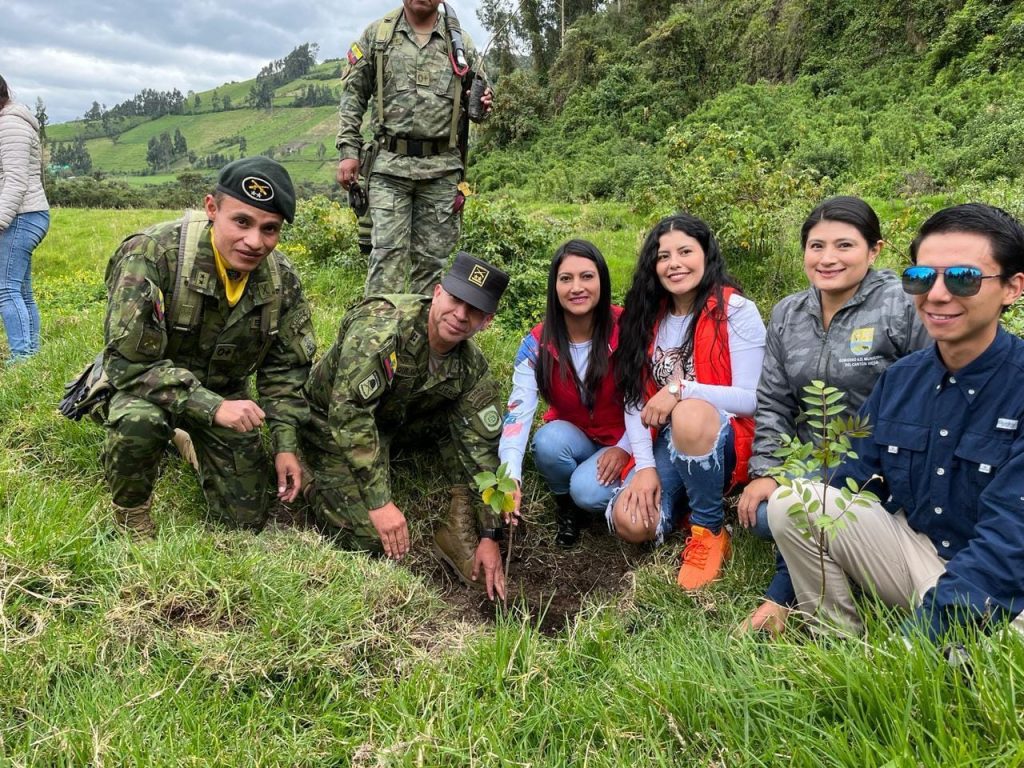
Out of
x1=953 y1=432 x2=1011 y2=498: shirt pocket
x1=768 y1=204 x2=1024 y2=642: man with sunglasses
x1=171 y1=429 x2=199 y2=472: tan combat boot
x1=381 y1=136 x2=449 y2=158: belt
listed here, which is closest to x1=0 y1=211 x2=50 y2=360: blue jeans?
x1=171 y1=429 x2=199 y2=472: tan combat boot

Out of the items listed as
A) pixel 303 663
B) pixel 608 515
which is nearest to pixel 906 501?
pixel 608 515

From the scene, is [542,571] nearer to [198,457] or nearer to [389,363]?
[389,363]

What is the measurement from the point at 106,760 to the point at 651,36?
28662mm

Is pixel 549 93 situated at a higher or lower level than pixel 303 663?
higher

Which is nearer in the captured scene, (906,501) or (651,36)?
(906,501)

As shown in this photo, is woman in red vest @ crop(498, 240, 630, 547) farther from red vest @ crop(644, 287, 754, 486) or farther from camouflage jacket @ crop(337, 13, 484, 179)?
camouflage jacket @ crop(337, 13, 484, 179)

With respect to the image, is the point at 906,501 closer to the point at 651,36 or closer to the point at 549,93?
the point at 651,36

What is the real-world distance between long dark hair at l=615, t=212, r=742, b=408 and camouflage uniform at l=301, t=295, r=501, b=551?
0.70 m

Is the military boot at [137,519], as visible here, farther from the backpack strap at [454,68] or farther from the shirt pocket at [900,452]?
the backpack strap at [454,68]

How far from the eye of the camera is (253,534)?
311 cm

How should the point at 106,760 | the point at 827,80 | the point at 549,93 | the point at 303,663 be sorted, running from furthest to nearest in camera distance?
the point at 549,93
the point at 827,80
the point at 303,663
the point at 106,760

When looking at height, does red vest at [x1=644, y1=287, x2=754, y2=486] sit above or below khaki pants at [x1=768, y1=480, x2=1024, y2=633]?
above

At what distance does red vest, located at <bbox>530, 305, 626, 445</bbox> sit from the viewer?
3.36 m

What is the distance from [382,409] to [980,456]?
8.21 feet
